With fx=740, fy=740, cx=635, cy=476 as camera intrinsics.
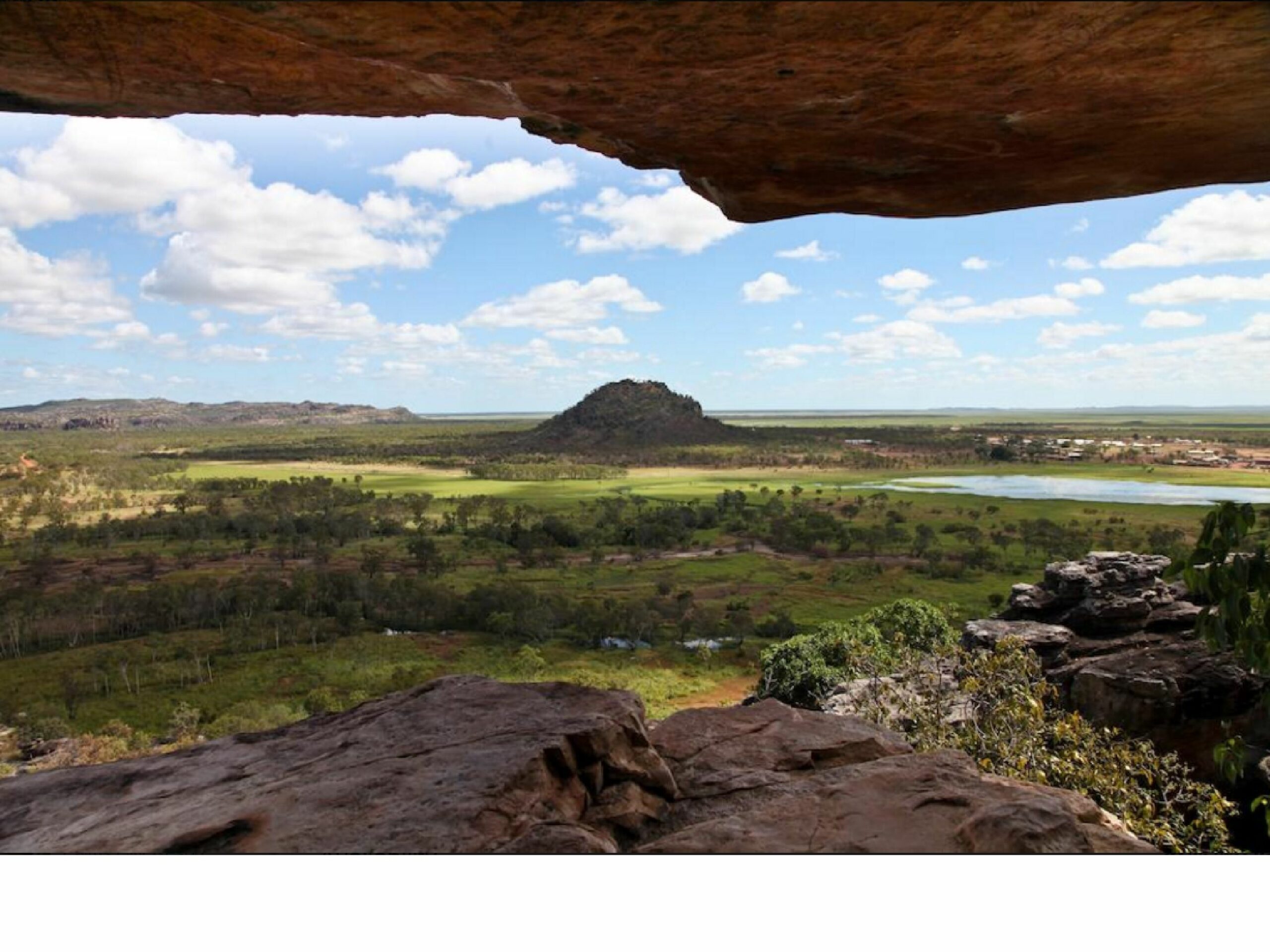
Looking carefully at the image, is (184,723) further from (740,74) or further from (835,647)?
(740,74)

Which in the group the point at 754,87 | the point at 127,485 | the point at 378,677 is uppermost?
the point at 754,87

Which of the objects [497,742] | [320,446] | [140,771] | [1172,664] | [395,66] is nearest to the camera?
[395,66]

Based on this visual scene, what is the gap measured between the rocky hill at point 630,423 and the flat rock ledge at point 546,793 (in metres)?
134

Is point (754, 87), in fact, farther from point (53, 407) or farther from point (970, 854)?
point (53, 407)

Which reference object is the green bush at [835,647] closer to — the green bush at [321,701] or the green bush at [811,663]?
the green bush at [811,663]

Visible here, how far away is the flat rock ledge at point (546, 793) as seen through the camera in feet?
13.7

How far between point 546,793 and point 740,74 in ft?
13.4

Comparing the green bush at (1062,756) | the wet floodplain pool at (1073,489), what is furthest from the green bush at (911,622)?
the wet floodplain pool at (1073,489)

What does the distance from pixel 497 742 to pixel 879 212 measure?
16.6 ft

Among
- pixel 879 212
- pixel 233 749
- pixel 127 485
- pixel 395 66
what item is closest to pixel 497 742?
pixel 233 749

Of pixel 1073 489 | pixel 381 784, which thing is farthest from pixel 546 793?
pixel 1073 489

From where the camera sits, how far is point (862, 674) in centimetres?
1581

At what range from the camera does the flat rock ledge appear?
419cm

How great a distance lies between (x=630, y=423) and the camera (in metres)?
149
